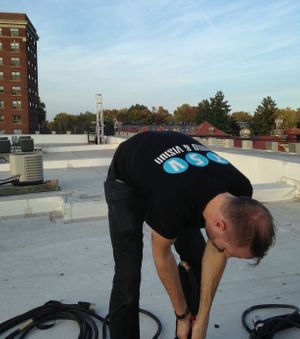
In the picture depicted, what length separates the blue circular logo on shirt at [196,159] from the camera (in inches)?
80.0

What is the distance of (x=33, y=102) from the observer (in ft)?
270

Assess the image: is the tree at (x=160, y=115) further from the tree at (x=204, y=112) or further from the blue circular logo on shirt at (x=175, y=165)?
the blue circular logo on shirt at (x=175, y=165)

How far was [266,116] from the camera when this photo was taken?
7031 centimetres

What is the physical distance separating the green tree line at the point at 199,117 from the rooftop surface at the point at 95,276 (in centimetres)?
4506

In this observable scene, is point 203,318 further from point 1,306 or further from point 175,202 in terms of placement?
point 1,306

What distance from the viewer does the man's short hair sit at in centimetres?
163

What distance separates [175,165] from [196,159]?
0.13 m

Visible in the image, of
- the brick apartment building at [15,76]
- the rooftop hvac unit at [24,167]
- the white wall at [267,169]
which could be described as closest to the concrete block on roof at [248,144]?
the white wall at [267,169]

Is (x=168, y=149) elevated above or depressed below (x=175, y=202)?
above

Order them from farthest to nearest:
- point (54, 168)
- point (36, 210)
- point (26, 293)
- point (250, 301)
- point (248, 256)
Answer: point (54, 168)
point (36, 210)
point (26, 293)
point (250, 301)
point (248, 256)

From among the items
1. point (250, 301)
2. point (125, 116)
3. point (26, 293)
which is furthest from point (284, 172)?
point (125, 116)

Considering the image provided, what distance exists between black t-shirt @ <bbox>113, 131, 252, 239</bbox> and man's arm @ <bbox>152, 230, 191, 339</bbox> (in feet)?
0.27

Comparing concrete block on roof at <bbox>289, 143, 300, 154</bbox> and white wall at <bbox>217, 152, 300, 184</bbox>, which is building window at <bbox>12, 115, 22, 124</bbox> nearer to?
concrete block on roof at <bbox>289, 143, 300, 154</bbox>

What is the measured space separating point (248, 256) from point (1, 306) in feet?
7.59
